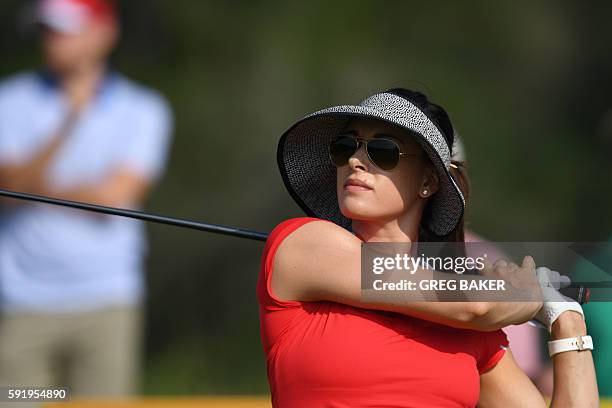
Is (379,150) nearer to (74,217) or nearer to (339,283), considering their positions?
(339,283)

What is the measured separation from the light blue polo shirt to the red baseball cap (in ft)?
0.79

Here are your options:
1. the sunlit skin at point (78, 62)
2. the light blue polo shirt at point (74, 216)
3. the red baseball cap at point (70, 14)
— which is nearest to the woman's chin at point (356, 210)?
the light blue polo shirt at point (74, 216)

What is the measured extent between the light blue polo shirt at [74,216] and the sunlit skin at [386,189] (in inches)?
106

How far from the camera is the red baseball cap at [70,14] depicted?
559cm

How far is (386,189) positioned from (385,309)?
30 cm

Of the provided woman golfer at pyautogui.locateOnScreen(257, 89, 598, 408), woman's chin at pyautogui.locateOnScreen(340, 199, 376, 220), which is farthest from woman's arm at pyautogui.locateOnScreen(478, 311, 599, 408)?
woman's chin at pyautogui.locateOnScreen(340, 199, 376, 220)

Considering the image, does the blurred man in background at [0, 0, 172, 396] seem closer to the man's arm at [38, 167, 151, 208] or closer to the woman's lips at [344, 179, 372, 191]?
the man's arm at [38, 167, 151, 208]

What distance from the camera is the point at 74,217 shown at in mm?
5305

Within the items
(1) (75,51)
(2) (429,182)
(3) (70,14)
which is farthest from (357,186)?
(3) (70,14)

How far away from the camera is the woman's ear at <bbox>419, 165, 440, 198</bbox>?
2.77 meters

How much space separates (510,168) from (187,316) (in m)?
2.41

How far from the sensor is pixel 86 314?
17.2ft

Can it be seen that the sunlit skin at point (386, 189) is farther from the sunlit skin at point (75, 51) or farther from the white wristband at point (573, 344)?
the sunlit skin at point (75, 51)

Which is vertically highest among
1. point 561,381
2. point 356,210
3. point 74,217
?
point 74,217
